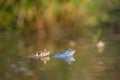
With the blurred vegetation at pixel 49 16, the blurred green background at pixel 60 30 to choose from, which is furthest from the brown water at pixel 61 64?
the blurred vegetation at pixel 49 16

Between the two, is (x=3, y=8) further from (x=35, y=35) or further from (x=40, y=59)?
(x=40, y=59)

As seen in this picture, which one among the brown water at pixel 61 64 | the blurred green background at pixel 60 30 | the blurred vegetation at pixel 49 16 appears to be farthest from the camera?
the blurred vegetation at pixel 49 16

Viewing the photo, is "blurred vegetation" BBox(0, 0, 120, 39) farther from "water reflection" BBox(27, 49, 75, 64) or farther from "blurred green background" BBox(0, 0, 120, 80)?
"water reflection" BBox(27, 49, 75, 64)

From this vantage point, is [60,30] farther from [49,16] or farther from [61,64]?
[61,64]

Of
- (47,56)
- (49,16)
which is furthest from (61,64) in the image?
(49,16)

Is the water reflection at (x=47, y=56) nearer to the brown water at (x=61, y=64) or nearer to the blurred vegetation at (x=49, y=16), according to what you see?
the brown water at (x=61, y=64)
